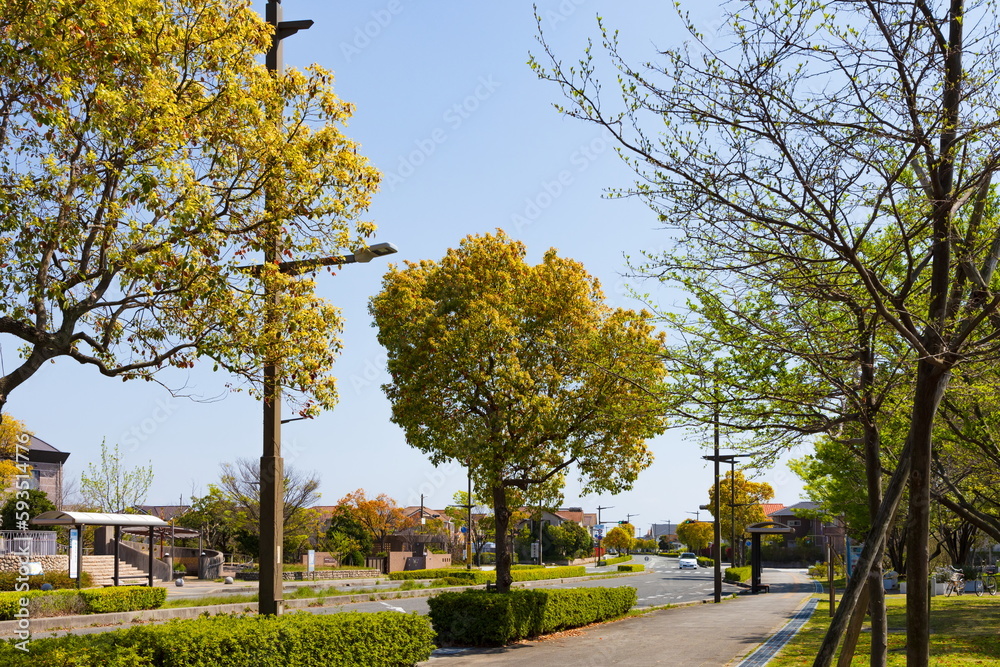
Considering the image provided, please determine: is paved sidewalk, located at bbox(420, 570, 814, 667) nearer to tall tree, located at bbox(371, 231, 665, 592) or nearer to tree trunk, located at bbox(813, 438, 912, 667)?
tall tree, located at bbox(371, 231, 665, 592)

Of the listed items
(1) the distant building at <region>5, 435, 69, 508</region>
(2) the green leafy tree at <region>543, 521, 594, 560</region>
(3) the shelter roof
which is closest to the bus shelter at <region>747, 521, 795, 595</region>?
(3) the shelter roof

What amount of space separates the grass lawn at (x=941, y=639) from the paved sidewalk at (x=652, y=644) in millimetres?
931

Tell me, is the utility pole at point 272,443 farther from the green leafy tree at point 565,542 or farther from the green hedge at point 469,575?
the green leafy tree at point 565,542

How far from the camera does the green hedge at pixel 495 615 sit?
18250mm

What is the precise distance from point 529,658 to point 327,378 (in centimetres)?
781

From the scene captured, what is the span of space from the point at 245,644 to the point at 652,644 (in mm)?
10360

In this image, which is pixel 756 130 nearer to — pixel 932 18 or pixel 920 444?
pixel 932 18

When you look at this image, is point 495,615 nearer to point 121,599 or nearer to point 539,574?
point 121,599

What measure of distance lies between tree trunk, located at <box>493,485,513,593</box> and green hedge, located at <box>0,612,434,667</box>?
264 inches

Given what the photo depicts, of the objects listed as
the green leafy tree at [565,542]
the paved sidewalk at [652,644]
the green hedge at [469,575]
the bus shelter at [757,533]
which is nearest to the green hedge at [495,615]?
the paved sidewalk at [652,644]

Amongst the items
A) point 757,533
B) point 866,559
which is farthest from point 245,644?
point 757,533

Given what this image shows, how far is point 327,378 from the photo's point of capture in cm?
1131

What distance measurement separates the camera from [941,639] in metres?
18.2

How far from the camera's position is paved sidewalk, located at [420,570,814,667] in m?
15.9
